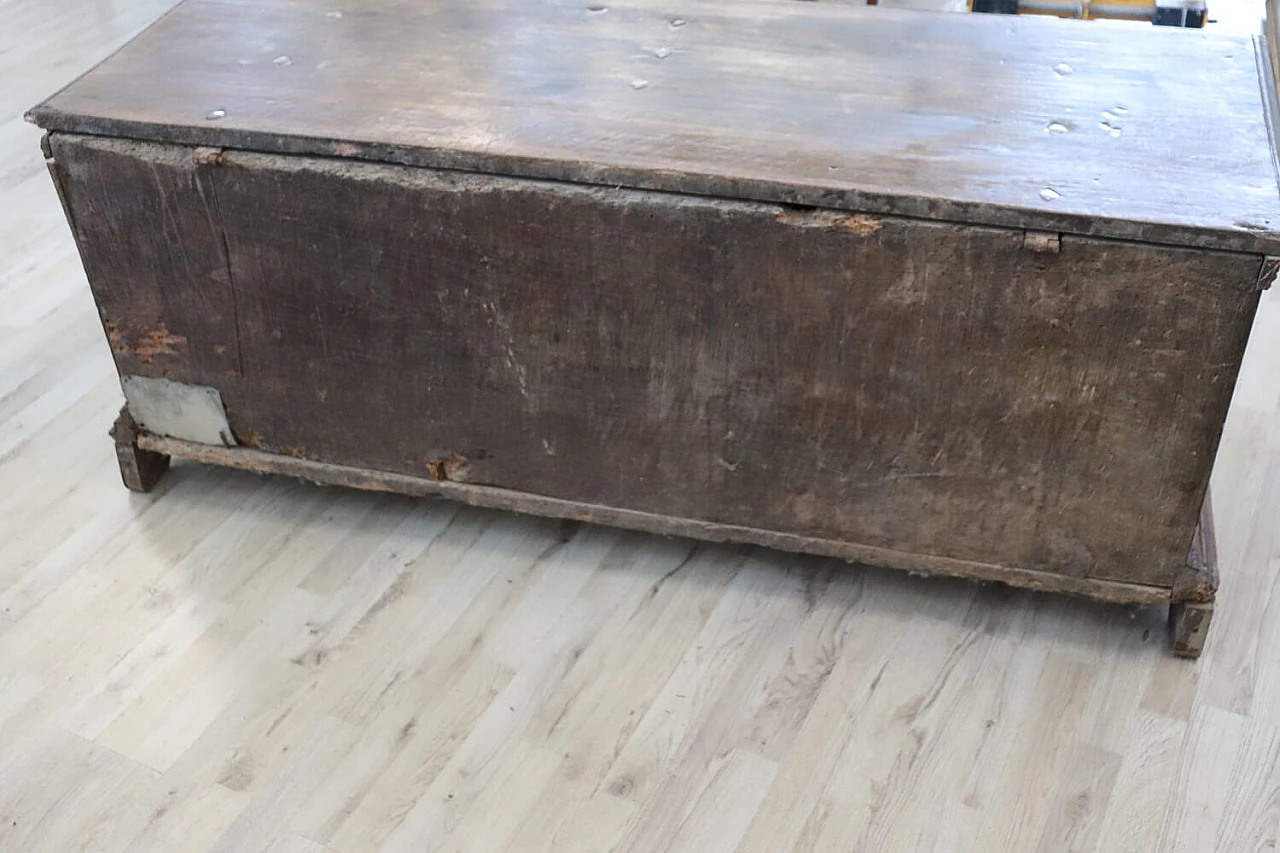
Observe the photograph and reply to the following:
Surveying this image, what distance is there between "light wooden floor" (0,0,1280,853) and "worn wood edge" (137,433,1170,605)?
7 cm

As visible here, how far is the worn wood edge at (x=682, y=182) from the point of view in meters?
1.25

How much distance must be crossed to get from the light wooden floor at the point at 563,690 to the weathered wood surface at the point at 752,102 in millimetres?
548

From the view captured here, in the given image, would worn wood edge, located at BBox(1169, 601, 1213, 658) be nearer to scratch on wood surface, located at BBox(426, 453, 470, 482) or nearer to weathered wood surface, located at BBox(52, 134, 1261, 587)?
weathered wood surface, located at BBox(52, 134, 1261, 587)

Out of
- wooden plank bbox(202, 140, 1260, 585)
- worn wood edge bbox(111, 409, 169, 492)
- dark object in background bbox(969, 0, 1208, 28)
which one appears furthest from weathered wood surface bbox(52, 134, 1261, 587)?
dark object in background bbox(969, 0, 1208, 28)

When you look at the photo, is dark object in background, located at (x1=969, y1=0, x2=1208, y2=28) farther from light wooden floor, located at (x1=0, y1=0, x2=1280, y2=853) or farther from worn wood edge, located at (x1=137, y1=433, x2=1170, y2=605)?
worn wood edge, located at (x1=137, y1=433, x2=1170, y2=605)

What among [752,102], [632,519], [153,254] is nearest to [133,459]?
[153,254]

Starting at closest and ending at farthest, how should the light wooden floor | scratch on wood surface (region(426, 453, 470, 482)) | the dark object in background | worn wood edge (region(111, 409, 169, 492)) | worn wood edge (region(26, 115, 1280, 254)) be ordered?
worn wood edge (region(26, 115, 1280, 254)), the light wooden floor, scratch on wood surface (region(426, 453, 470, 482)), worn wood edge (region(111, 409, 169, 492)), the dark object in background

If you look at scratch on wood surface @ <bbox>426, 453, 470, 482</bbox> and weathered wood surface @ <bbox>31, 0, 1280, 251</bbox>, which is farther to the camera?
scratch on wood surface @ <bbox>426, 453, 470, 482</bbox>

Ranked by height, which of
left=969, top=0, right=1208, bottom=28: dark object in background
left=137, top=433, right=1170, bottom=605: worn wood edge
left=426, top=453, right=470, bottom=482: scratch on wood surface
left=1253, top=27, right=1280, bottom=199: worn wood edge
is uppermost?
left=1253, top=27, right=1280, bottom=199: worn wood edge

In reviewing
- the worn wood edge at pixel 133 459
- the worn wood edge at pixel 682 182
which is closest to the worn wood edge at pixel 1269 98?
the worn wood edge at pixel 682 182

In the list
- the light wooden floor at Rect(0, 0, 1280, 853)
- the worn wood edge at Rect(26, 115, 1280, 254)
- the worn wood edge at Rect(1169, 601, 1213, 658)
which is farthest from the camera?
the worn wood edge at Rect(1169, 601, 1213, 658)

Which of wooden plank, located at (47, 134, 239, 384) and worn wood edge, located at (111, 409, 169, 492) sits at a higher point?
wooden plank, located at (47, 134, 239, 384)

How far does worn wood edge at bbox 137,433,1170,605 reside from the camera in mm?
1516

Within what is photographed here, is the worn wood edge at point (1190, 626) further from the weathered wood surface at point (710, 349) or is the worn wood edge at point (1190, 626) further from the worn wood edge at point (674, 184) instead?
the worn wood edge at point (674, 184)
